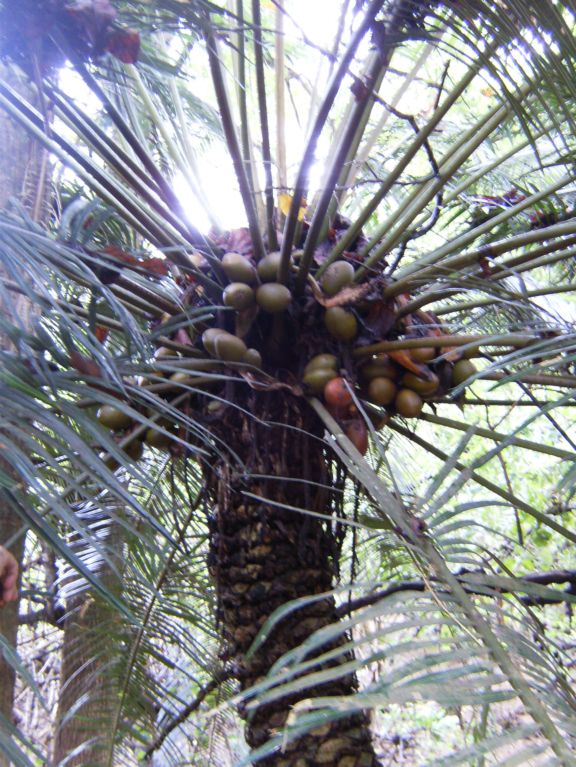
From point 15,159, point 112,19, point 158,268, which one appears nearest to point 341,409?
point 158,268

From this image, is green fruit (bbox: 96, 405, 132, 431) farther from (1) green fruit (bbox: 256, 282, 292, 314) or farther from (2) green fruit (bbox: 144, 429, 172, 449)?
(1) green fruit (bbox: 256, 282, 292, 314)

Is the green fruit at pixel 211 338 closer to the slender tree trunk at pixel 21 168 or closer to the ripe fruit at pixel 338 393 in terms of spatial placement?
the ripe fruit at pixel 338 393

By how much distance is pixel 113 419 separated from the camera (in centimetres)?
138

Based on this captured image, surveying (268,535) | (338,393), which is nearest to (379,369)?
(338,393)

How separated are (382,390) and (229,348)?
30cm

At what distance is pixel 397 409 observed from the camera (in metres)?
1.41

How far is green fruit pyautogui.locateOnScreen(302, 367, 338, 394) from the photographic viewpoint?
52.4 inches

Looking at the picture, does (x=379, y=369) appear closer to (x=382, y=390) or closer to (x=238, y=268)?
(x=382, y=390)

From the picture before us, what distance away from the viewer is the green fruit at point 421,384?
137 cm

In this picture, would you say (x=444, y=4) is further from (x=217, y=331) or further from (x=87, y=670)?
(x=87, y=670)

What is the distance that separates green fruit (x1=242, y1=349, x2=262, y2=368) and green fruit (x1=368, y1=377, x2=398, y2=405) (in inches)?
8.8

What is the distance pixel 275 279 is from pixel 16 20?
0.62 m

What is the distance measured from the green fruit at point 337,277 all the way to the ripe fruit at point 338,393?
17 cm

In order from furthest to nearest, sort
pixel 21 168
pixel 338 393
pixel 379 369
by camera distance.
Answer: pixel 21 168
pixel 379 369
pixel 338 393
